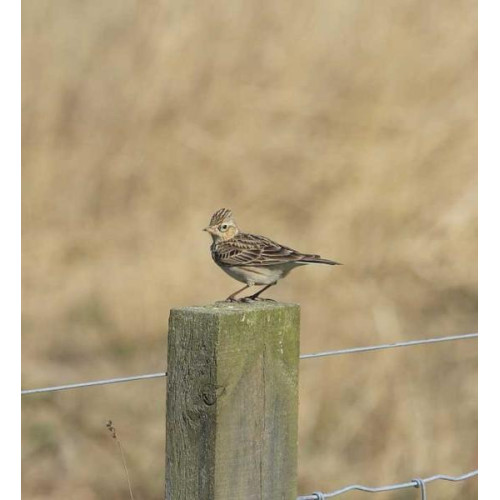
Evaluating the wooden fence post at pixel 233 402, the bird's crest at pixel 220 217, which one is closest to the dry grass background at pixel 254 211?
the bird's crest at pixel 220 217

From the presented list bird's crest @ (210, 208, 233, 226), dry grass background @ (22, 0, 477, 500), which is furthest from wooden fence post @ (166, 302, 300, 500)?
dry grass background @ (22, 0, 477, 500)

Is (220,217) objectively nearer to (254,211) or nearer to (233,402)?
(233,402)

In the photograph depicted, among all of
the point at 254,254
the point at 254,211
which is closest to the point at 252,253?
the point at 254,254

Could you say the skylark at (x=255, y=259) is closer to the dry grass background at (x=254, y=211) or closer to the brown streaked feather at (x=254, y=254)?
the brown streaked feather at (x=254, y=254)

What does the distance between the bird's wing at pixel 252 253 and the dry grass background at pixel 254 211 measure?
246 cm

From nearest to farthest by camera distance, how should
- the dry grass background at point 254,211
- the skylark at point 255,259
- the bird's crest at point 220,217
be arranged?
the skylark at point 255,259 < the bird's crest at point 220,217 < the dry grass background at point 254,211

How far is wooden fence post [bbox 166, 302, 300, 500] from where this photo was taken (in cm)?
299

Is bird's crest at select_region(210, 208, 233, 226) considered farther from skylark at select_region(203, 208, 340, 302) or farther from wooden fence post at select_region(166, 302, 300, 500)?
wooden fence post at select_region(166, 302, 300, 500)

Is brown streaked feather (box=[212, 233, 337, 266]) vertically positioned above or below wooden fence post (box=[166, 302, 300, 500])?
above

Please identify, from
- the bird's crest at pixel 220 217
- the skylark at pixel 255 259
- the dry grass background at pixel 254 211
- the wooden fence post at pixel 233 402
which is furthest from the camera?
the dry grass background at pixel 254 211

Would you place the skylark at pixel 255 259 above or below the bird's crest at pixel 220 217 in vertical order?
below

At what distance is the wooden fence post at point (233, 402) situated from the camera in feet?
9.80

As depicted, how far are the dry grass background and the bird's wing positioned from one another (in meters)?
2.46

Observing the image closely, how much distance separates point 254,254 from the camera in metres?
4.43
